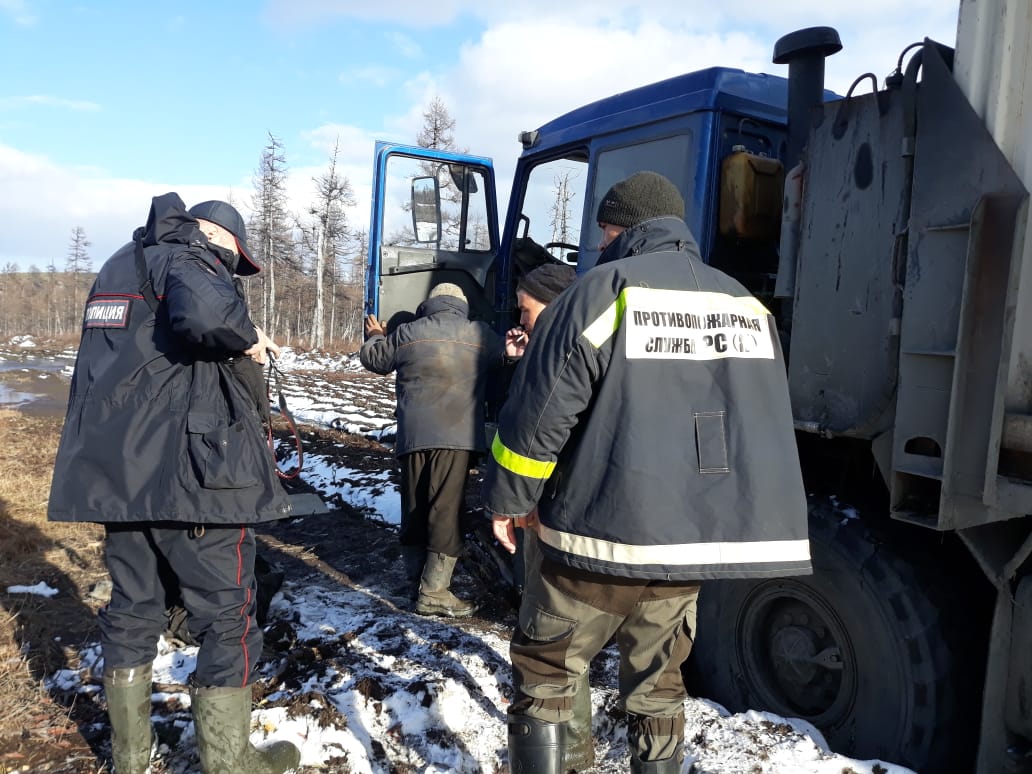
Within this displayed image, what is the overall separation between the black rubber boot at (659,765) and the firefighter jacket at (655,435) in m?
0.68

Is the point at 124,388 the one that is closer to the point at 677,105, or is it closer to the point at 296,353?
the point at 677,105

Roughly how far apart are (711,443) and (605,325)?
1.39 feet

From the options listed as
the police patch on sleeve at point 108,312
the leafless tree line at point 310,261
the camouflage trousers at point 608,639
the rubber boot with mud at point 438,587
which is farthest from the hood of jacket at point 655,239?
the leafless tree line at point 310,261

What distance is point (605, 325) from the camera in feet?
6.59

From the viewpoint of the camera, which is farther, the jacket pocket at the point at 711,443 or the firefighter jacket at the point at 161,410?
the firefighter jacket at the point at 161,410

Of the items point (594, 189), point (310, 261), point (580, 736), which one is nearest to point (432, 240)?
point (594, 189)

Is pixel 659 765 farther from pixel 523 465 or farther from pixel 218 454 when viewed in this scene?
pixel 218 454

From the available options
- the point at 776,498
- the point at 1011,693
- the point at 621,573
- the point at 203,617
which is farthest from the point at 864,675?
the point at 203,617

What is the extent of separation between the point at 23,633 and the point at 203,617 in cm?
183

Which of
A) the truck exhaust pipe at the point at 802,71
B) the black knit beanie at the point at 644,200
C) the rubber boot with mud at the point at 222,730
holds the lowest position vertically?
the rubber boot with mud at the point at 222,730

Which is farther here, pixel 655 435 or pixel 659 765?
pixel 659 765

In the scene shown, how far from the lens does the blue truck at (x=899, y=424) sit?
7.37 ft

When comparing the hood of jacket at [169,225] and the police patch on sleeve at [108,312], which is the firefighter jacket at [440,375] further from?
the police patch on sleeve at [108,312]

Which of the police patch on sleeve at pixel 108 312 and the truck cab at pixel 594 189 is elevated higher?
the truck cab at pixel 594 189
